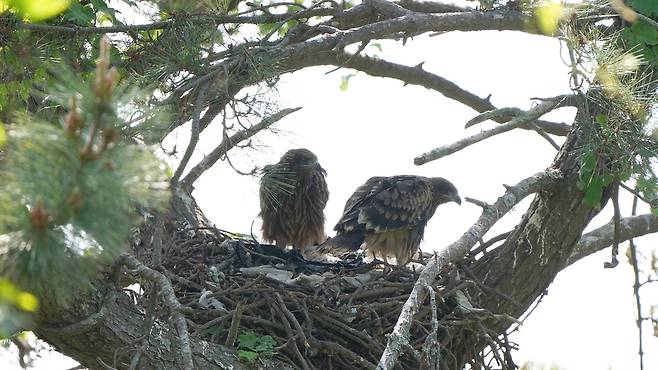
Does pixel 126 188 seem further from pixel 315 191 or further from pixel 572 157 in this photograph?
pixel 315 191

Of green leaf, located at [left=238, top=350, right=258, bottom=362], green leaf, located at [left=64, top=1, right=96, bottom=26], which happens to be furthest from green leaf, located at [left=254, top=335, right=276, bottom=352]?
green leaf, located at [left=64, top=1, right=96, bottom=26]

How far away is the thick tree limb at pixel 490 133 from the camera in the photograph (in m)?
4.72

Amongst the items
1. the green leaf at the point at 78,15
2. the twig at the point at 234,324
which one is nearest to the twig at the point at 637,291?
the twig at the point at 234,324

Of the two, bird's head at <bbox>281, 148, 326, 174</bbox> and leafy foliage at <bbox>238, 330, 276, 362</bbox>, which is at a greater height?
bird's head at <bbox>281, 148, 326, 174</bbox>

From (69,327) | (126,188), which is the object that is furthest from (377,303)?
(126,188)

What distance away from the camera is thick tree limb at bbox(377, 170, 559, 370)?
4070 mm

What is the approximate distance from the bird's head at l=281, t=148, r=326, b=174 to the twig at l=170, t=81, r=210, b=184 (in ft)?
11.0

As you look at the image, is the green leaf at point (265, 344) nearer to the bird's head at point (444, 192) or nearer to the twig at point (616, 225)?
the twig at point (616, 225)

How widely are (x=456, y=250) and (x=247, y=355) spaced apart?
119 centimetres

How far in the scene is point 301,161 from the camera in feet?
27.3

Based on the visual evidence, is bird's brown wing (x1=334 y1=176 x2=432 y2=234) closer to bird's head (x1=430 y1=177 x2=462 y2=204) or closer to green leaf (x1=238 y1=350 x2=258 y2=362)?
bird's head (x1=430 y1=177 x2=462 y2=204)

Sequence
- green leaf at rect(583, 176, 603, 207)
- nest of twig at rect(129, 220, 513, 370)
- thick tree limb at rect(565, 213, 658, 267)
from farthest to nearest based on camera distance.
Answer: thick tree limb at rect(565, 213, 658, 267) → green leaf at rect(583, 176, 603, 207) → nest of twig at rect(129, 220, 513, 370)

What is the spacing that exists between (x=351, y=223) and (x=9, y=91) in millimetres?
3241

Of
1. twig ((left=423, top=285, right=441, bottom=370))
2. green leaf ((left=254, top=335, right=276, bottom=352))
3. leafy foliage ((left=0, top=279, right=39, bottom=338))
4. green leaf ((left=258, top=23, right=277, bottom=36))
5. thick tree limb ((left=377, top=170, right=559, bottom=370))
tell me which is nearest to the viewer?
leafy foliage ((left=0, top=279, right=39, bottom=338))
